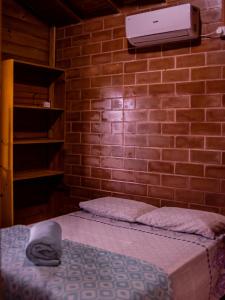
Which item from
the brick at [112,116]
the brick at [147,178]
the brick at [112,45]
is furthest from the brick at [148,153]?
the brick at [112,45]

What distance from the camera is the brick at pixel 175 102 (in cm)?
286

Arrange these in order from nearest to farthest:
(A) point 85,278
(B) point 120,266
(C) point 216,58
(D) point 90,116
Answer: (A) point 85,278, (B) point 120,266, (C) point 216,58, (D) point 90,116

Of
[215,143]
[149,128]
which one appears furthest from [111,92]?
[215,143]

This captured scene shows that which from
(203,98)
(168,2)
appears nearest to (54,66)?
(168,2)

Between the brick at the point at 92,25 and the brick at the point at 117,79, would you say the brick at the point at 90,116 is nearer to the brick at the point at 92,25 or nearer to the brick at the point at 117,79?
the brick at the point at 117,79

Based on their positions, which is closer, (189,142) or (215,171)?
(215,171)

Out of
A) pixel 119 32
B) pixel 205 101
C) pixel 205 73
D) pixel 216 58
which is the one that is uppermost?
pixel 119 32

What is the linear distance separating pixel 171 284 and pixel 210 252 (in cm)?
54

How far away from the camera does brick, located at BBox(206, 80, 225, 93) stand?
8.75 feet

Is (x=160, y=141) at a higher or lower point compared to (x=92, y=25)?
lower

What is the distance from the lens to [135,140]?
317 cm

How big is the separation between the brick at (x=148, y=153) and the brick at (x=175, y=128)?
19 cm

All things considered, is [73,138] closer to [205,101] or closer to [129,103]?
[129,103]

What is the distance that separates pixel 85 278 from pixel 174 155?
1.50 meters
